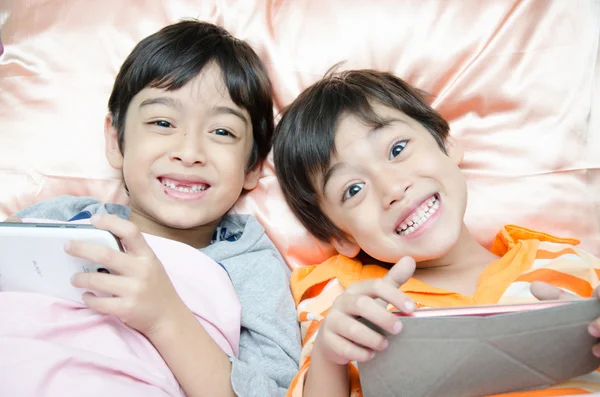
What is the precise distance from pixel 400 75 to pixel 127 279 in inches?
29.6

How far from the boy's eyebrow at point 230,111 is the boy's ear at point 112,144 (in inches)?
9.6

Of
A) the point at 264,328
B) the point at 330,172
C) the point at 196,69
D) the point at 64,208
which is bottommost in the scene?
the point at 264,328

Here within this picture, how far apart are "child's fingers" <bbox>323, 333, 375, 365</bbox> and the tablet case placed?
0.01 m

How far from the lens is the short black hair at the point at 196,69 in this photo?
1.20 meters

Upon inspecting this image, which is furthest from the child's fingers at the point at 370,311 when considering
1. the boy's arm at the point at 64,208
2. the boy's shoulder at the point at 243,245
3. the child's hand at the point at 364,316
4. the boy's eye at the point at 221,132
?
the boy's arm at the point at 64,208

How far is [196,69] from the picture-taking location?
1187mm

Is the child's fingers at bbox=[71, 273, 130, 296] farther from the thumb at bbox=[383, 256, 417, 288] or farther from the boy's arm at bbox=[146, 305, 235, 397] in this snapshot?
the thumb at bbox=[383, 256, 417, 288]

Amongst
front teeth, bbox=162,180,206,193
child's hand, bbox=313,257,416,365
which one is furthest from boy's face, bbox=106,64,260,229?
child's hand, bbox=313,257,416,365

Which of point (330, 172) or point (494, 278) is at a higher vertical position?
point (330, 172)

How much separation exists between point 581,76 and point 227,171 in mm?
755

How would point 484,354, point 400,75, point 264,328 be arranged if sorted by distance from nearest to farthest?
point 484,354 < point 264,328 < point 400,75

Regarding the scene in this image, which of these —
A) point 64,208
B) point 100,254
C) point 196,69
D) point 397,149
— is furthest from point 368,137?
point 64,208

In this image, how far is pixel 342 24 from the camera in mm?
1292

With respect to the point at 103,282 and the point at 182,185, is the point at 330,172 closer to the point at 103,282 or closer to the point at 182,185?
the point at 182,185
